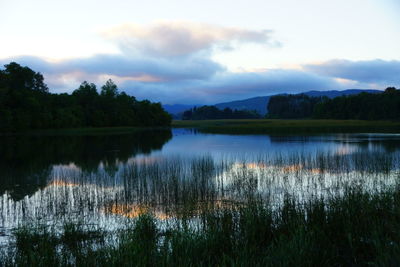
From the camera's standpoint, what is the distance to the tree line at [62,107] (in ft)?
251

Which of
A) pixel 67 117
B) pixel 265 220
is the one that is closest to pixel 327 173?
pixel 265 220

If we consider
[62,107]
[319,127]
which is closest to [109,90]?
[62,107]

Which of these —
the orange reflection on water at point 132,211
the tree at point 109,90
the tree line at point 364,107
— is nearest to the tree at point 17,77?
the tree at point 109,90

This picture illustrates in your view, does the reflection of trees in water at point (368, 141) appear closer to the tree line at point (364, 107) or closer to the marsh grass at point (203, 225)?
the marsh grass at point (203, 225)

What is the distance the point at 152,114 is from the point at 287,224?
122309mm

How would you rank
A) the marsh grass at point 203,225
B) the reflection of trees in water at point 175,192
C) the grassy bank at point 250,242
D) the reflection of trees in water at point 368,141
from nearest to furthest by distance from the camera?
the grassy bank at point 250,242 < the marsh grass at point 203,225 < the reflection of trees in water at point 175,192 < the reflection of trees in water at point 368,141

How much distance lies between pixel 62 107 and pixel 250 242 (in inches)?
4073

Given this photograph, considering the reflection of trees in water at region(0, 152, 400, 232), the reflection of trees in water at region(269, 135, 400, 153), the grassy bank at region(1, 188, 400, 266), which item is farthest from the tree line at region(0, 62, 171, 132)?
the grassy bank at region(1, 188, 400, 266)

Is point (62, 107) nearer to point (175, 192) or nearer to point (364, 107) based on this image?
point (175, 192)

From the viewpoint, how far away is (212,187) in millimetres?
16875

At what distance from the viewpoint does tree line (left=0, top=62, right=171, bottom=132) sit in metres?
76.5

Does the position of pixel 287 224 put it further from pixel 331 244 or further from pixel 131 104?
pixel 131 104

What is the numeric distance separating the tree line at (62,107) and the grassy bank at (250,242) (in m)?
71.5

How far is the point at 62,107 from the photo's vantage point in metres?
102
